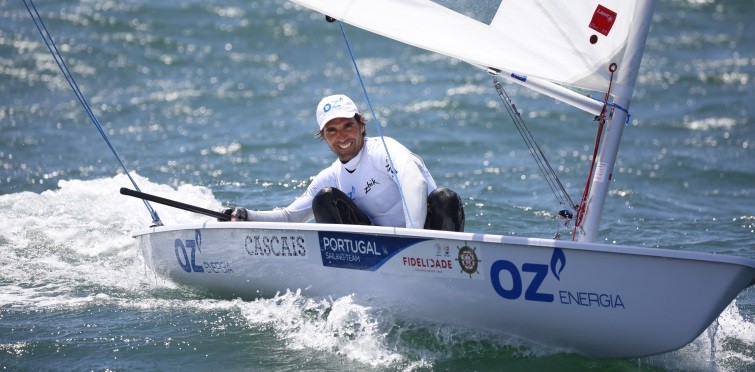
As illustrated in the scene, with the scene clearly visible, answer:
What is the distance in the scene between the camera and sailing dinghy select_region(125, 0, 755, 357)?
3.96 metres

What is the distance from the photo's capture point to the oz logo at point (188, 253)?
207 inches

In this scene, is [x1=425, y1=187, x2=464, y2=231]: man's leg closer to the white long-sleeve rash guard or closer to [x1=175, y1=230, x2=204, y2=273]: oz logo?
the white long-sleeve rash guard

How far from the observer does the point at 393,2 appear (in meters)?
4.51

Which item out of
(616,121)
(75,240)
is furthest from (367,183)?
(75,240)

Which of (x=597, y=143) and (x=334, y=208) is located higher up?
(x=597, y=143)

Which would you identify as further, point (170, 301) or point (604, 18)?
point (170, 301)

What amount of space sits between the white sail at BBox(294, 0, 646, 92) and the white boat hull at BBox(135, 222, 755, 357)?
82 centimetres

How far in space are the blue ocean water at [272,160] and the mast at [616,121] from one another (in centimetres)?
64

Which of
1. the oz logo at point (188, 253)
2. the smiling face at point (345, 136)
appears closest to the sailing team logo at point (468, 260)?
the smiling face at point (345, 136)

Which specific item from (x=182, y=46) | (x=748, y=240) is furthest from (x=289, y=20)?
(x=748, y=240)

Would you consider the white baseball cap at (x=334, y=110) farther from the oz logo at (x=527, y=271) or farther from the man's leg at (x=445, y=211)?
the oz logo at (x=527, y=271)

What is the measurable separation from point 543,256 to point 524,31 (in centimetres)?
105

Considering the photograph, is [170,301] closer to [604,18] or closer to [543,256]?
[543,256]

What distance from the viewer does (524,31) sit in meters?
4.43
